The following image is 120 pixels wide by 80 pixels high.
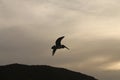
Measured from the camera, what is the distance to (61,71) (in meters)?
83.2

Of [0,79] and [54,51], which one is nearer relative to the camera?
[54,51]

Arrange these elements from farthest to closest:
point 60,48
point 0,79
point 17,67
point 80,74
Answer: point 80,74 → point 17,67 → point 0,79 → point 60,48

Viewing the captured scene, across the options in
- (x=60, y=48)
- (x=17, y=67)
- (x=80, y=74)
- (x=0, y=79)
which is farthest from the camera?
(x=80, y=74)

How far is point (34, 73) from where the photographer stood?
77625mm

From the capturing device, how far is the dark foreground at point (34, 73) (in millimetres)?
75562

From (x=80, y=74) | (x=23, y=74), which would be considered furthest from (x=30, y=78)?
(x=80, y=74)

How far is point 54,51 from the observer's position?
60.2 meters

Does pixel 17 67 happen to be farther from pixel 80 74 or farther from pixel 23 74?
pixel 80 74

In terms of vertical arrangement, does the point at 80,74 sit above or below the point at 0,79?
above

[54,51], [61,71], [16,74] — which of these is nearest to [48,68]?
[61,71]

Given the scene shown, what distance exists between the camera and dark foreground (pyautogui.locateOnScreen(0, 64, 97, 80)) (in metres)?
75.6

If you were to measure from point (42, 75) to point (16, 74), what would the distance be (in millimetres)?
5439

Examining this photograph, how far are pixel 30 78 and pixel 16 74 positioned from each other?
9.88 feet

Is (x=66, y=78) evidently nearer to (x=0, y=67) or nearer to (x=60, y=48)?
(x=0, y=67)
